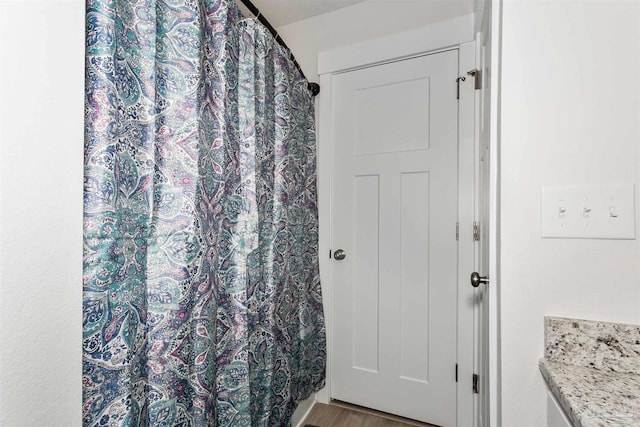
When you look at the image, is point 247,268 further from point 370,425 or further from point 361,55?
point 361,55

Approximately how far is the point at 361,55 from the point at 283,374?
1750mm

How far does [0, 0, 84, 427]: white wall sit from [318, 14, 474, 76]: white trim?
1.46 meters

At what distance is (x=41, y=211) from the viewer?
0.50 metres

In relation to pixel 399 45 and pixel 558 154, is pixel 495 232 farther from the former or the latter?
pixel 399 45

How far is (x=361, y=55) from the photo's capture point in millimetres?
1752

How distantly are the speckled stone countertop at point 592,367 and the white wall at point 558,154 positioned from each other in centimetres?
3

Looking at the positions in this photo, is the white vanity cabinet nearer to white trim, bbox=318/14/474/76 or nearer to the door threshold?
the door threshold

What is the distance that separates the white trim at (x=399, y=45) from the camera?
5.06 ft

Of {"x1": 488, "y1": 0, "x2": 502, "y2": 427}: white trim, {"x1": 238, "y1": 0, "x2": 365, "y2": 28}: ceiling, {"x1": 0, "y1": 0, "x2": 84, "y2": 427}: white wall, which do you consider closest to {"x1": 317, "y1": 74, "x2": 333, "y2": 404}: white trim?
{"x1": 238, "y1": 0, "x2": 365, "y2": 28}: ceiling

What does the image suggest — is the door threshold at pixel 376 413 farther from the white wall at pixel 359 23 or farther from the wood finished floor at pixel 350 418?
the white wall at pixel 359 23

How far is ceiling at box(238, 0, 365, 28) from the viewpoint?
1774 millimetres

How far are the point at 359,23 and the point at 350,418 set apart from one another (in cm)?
228

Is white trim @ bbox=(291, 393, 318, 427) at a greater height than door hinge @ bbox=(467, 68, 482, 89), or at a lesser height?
lesser

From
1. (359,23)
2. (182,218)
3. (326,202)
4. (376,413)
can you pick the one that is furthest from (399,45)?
(376,413)
